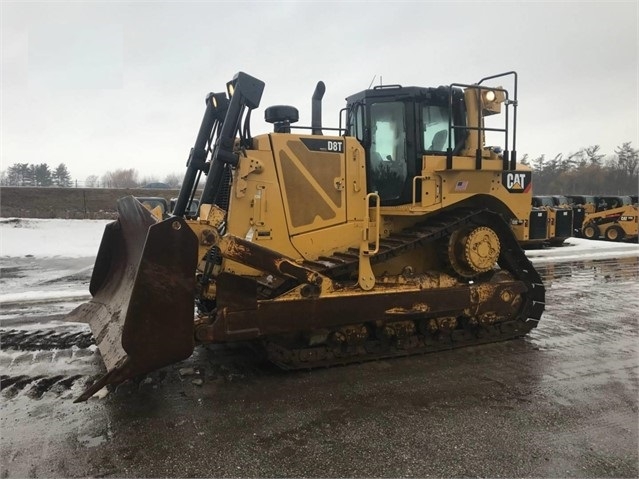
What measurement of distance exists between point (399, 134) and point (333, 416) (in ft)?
10.4

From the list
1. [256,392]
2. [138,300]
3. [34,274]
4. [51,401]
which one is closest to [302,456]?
[256,392]

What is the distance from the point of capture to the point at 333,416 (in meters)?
3.75

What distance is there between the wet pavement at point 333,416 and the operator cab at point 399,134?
1995 mm

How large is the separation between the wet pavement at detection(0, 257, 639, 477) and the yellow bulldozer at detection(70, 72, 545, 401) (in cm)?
44

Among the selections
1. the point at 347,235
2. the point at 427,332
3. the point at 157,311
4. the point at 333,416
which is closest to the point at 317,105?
the point at 347,235

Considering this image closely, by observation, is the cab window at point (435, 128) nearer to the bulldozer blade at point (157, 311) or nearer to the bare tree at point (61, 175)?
the bulldozer blade at point (157, 311)

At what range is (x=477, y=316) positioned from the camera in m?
5.48

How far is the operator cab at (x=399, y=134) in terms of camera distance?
210 inches

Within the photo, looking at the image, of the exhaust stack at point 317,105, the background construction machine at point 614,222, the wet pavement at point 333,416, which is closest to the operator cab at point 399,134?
the exhaust stack at point 317,105

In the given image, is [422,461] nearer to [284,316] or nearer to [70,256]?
[284,316]

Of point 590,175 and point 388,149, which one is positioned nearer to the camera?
point 388,149

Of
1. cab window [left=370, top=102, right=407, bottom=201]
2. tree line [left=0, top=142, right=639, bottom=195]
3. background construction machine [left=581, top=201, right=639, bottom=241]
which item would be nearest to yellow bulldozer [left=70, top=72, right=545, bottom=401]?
cab window [left=370, top=102, right=407, bottom=201]

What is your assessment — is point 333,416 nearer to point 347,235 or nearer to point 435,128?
point 347,235

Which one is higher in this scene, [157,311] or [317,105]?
[317,105]
